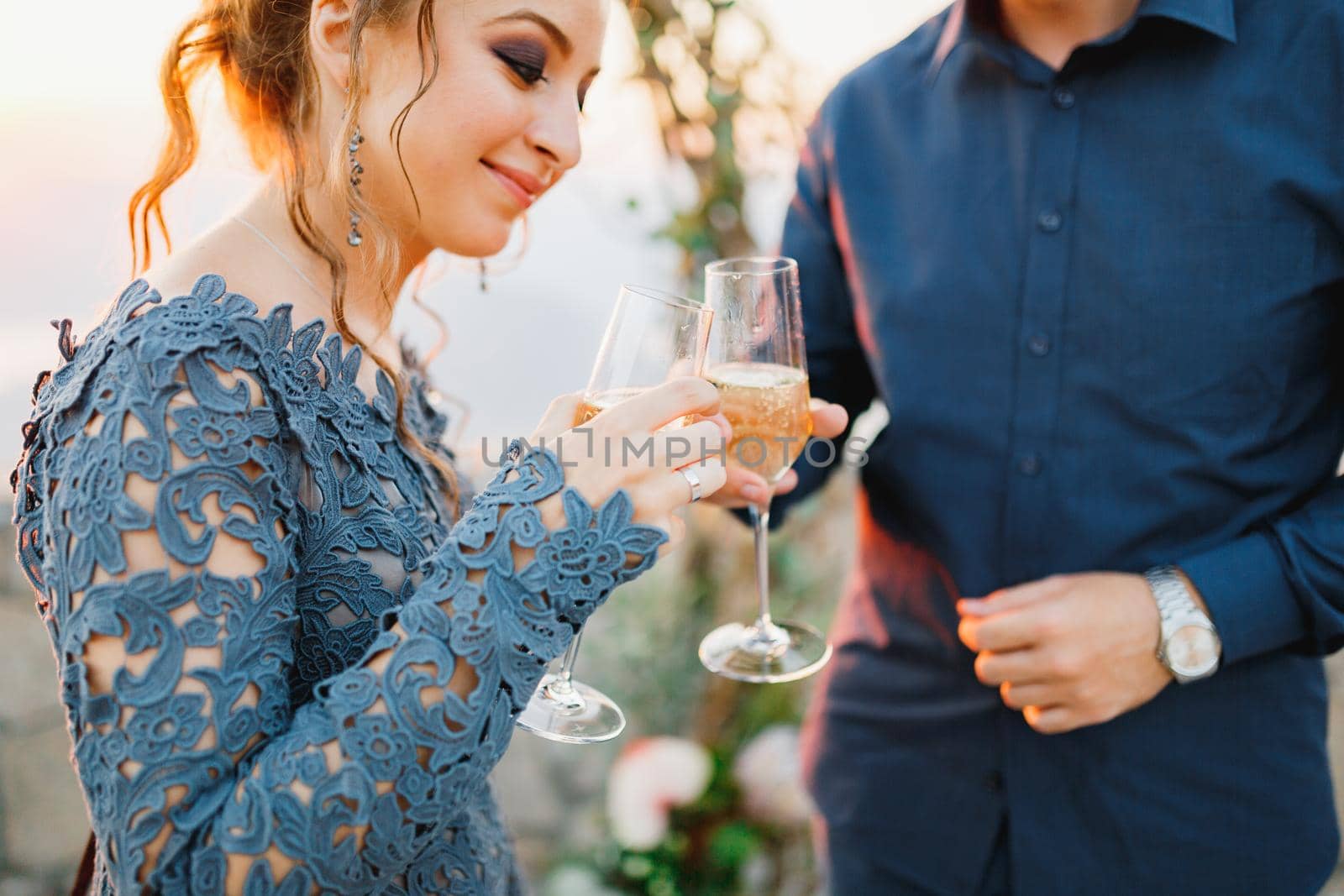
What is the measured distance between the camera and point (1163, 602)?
1.73m

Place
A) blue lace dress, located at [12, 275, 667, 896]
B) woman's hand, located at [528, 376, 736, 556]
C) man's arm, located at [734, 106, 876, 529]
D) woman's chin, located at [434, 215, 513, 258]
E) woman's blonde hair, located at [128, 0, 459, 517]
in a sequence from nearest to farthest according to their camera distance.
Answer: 1. blue lace dress, located at [12, 275, 667, 896]
2. woman's hand, located at [528, 376, 736, 556]
3. woman's blonde hair, located at [128, 0, 459, 517]
4. woman's chin, located at [434, 215, 513, 258]
5. man's arm, located at [734, 106, 876, 529]

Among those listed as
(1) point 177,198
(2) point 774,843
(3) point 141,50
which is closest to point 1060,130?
(1) point 177,198

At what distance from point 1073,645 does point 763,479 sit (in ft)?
1.90

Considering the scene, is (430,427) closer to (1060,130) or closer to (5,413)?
(1060,130)

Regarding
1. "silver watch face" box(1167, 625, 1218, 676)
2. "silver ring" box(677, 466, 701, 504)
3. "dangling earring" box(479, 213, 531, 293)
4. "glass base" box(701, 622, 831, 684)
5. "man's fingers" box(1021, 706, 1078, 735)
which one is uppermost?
"dangling earring" box(479, 213, 531, 293)

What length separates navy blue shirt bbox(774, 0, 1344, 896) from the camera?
5.68ft

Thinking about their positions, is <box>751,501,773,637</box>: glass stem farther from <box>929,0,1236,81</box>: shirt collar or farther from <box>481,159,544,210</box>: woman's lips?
<box>929,0,1236,81</box>: shirt collar

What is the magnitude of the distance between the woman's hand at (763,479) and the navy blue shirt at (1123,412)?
0.20 m

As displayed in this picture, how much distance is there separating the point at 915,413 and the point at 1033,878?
905 mm

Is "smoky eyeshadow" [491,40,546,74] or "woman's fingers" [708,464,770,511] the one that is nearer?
"smoky eyeshadow" [491,40,546,74]

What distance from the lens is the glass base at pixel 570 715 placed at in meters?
1.48

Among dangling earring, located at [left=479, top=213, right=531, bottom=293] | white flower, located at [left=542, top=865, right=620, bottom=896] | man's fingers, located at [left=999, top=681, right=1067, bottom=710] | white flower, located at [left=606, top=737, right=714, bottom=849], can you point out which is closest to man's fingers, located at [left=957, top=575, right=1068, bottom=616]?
man's fingers, located at [left=999, top=681, right=1067, bottom=710]

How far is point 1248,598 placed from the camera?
5.57ft

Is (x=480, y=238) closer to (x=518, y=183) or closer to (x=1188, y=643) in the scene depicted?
(x=518, y=183)
